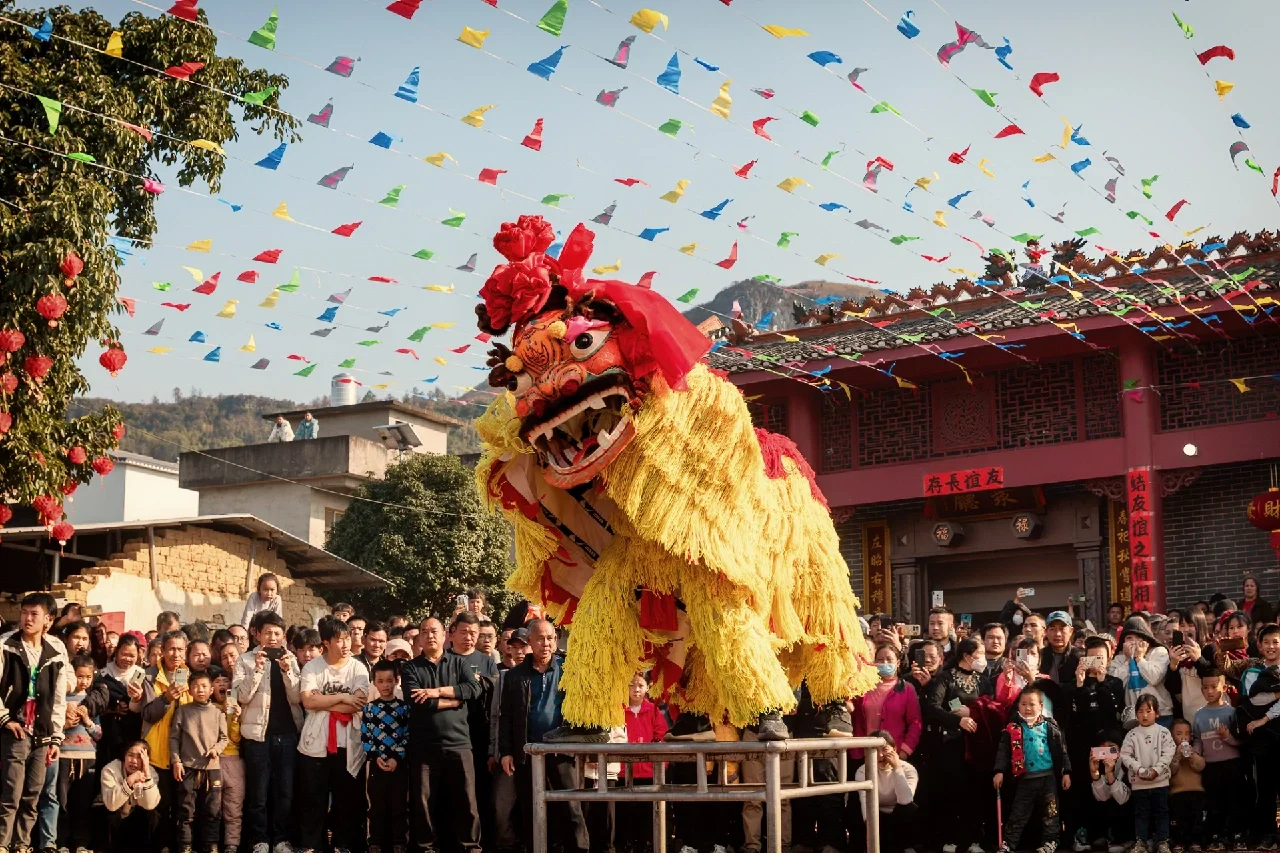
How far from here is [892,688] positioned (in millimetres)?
8359

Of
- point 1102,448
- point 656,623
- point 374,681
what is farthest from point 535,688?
point 1102,448

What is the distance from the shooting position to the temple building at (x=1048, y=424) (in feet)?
48.4

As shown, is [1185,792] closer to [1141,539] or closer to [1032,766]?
[1032,766]

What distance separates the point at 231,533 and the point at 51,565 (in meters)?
1.91

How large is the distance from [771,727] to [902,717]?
3462 millimetres

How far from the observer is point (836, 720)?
585 centimetres

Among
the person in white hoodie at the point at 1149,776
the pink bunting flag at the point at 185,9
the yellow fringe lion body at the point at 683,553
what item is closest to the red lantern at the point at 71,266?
the pink bunting flag at the point at 185,9

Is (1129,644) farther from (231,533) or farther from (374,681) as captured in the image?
(231,533)

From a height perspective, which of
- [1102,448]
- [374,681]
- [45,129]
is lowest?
[374,681]

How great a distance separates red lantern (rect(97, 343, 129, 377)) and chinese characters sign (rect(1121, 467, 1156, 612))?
31.0 feet

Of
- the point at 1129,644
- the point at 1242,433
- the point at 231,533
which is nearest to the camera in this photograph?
the point at 1129,644

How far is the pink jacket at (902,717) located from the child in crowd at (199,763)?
3.39 meters

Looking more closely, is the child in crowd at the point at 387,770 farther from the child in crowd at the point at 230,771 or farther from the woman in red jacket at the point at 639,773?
the woman in red jacket at the point at 639,773

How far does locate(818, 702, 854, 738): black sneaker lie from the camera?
580 cm
